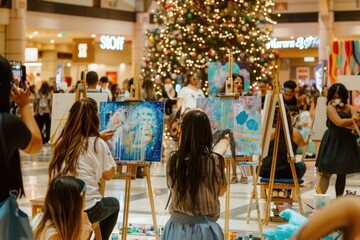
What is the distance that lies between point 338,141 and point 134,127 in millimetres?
2576

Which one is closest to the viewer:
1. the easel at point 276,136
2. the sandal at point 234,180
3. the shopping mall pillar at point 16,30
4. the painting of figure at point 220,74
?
the easel at point 276,136

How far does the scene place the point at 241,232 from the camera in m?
6.87

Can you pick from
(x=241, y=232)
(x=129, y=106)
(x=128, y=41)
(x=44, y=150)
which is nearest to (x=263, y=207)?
(x=241, y=232)

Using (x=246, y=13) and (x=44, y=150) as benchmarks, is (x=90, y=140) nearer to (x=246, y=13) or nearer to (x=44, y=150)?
(x=246, y=13)

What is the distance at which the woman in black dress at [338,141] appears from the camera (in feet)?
25.5

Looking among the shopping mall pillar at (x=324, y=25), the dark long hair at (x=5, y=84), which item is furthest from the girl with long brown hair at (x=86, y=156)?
the shopping mall pillar at (x=324, y=25)

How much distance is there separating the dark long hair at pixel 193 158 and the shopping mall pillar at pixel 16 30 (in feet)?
52.5

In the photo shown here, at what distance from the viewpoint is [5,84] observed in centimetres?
314

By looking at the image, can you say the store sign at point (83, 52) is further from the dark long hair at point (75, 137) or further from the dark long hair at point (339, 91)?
the dark long hair at point (75, 137)

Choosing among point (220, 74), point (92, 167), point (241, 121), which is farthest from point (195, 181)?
point (220, 74)

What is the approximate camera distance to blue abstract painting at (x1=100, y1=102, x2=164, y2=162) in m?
6.39

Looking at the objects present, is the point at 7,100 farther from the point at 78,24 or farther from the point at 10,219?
the point at 78,24

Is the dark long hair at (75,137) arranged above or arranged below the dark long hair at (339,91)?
below

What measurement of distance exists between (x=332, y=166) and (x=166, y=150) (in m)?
8.13
